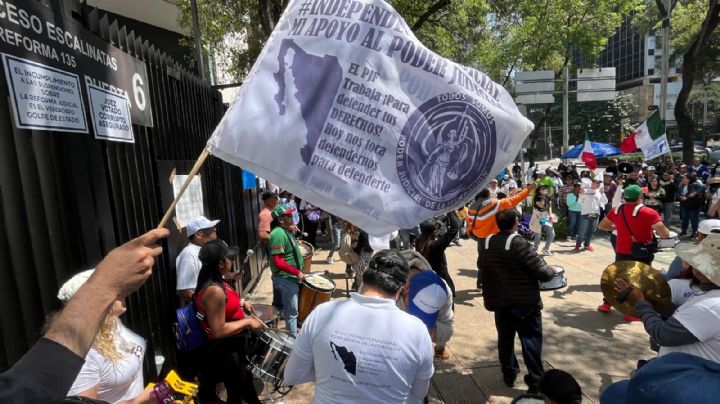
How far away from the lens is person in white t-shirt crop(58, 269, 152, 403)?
2.08 m

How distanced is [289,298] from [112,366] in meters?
3.17

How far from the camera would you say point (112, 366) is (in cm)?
220

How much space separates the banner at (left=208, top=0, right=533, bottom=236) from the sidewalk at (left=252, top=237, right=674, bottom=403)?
9.15ft

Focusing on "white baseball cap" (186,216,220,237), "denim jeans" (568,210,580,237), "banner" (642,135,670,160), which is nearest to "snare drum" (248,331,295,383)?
"white baseball cap" (186,216,220,237)

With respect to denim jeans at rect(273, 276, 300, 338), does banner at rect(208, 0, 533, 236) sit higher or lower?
higher

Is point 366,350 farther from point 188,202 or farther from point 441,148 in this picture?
point 188,202

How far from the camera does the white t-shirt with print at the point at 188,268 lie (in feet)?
14.2

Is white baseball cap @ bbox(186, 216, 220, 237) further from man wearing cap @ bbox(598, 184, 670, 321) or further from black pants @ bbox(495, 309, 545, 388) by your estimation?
man wearing cap @ bbox(598, 184, 670, 321)

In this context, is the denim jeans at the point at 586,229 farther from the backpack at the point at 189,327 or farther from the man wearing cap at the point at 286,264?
the backpack at the point at 189,327

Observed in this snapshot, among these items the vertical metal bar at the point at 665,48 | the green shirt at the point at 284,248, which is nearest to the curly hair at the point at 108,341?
the green shirt at the point at 284,248

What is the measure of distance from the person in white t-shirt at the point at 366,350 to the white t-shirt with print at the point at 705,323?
1.60 m

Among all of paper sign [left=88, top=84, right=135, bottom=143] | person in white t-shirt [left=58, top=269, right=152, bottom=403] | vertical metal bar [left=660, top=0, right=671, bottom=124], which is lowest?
person in white t-shirt [left=58, top=269, right=152, bottom=403]

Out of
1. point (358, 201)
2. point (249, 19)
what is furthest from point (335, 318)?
point (249, 19)

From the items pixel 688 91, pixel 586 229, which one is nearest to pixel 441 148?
pixel 586 229
